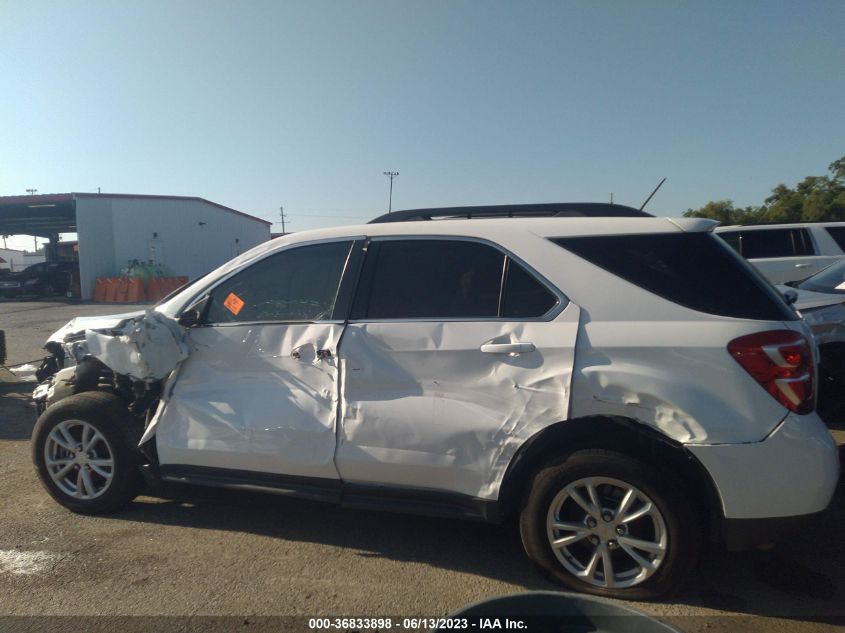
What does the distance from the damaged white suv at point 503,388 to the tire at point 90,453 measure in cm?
2

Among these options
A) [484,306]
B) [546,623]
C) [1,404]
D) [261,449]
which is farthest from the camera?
[1,404]

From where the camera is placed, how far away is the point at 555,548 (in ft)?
10.4

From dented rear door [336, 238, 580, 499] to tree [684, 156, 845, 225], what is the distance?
75.3 ft

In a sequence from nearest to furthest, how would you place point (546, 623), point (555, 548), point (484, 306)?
1. point (546, 623)
2. point (555, 548)
3. point (484, 306)

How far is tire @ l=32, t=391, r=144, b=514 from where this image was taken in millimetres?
4066

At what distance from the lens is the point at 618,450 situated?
306 cm

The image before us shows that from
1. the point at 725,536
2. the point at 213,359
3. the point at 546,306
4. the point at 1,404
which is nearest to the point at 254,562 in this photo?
the point at 213,359

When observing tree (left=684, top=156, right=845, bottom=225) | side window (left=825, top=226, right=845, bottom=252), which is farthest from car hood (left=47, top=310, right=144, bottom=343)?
tree (left=684, top=156, right=845, bottom=225)

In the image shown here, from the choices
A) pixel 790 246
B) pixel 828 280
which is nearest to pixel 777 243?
pixel 790 246

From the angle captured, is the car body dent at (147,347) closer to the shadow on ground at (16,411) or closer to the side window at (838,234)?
the shadow on ground at (16,411)

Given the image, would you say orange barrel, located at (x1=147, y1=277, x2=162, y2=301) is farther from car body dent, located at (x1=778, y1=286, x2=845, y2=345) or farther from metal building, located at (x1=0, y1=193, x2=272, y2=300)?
car body dent, located at (x1=778, y1=286, x2=845, y2=345)

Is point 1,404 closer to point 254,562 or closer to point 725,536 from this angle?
point 254,562

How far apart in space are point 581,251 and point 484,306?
0.59 meters

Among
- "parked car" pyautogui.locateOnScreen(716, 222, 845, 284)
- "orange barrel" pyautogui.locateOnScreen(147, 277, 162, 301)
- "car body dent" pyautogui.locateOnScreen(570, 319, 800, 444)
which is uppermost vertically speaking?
"parked car" pyautogui.locateOnScreen(716, 222, 845, 284)
